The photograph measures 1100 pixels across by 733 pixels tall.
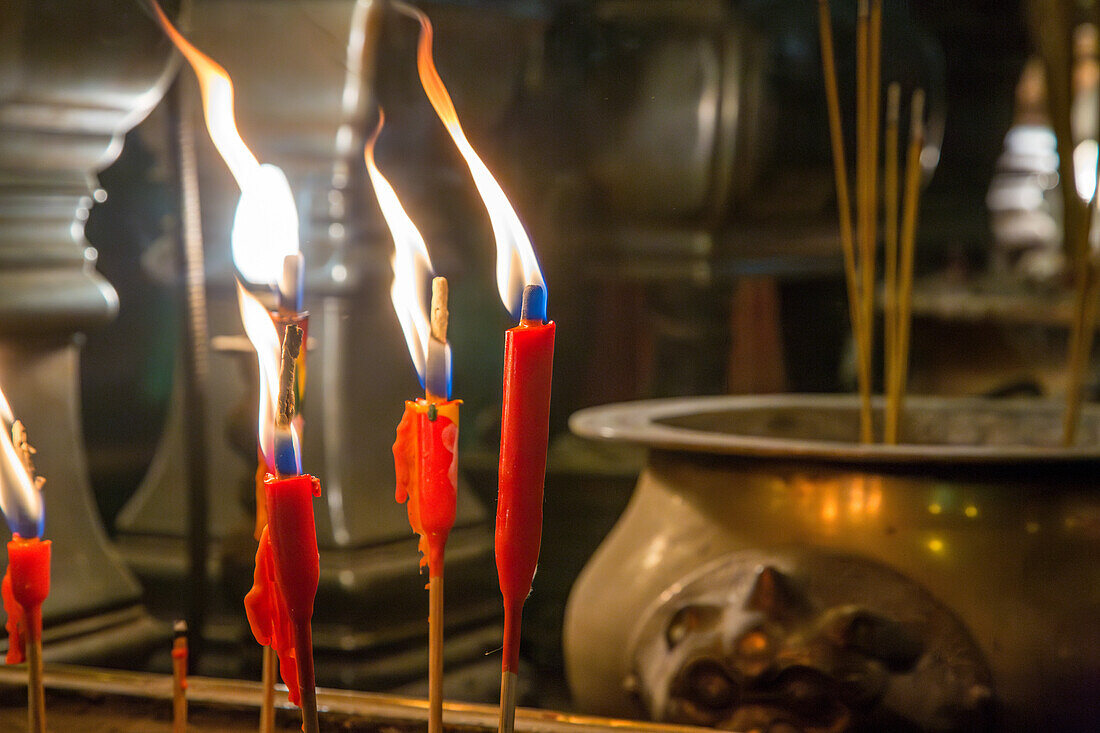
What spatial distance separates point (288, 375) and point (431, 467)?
6 centimetres

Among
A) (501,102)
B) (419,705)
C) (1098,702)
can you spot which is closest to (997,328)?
(501,102)

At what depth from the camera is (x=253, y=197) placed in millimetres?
337

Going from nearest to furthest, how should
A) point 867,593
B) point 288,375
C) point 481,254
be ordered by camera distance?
point 288,375 → point 867,593 → point 481,254

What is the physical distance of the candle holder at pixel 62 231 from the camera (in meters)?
0.86

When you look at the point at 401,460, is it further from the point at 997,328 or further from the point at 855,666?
the point at 997,328

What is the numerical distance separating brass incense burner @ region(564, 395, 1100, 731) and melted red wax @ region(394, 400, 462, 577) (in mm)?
272

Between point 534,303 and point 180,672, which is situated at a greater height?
point 534,303

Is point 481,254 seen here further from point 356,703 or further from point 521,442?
point 521,442

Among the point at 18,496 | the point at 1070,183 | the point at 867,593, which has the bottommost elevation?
the point at 867,593

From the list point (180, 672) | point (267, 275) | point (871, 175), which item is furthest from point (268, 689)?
point (871, 175)

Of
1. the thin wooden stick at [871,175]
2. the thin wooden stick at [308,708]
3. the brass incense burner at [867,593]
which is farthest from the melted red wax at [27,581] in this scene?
the thin wooden stick at [871,175]

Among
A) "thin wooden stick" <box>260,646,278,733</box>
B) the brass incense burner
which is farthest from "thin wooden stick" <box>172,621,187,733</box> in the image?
the brass incense burner

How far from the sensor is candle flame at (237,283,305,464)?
0.94 ft

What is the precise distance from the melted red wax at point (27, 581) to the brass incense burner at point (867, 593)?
0.31 m
